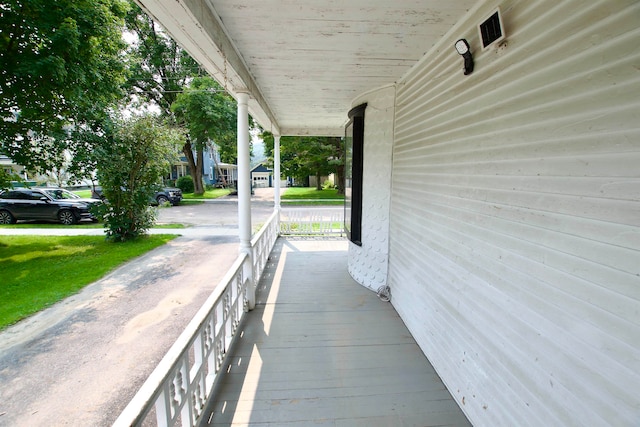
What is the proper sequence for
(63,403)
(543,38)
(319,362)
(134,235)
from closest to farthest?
(543,38) < (63,403) < (319,362) < (134,235)

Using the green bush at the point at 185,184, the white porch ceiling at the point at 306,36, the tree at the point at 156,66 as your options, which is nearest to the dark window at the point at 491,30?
the white porch ceiling at the point at 306,36

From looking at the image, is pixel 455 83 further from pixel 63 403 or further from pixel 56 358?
pixel 56 358

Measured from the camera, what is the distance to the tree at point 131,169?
6.92m

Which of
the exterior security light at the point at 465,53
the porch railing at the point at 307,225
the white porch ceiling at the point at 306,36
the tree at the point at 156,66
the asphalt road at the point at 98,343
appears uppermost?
the tree at the point at 156,66

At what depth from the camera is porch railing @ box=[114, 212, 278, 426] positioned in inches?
51.1

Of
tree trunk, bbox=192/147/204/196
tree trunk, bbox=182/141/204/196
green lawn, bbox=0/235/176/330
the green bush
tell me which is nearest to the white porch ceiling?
green lawn, bbox=0/235/176/330

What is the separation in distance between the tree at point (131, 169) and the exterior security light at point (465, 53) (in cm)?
744

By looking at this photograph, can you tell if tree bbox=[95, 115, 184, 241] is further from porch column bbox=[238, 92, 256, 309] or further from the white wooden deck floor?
the white wooden deck floor

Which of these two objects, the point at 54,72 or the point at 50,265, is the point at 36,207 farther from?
the point at 54,72

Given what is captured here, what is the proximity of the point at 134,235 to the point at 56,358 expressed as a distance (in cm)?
538

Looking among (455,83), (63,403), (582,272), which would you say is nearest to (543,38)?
(455,83)

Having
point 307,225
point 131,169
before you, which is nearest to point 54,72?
point 131,169

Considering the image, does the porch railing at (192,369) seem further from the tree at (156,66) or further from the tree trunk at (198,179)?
the tree trunk at (198,179)

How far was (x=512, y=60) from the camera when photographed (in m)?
1.54
